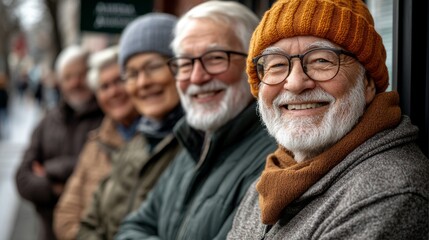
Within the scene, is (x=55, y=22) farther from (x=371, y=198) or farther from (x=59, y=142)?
(x=371, y=198)

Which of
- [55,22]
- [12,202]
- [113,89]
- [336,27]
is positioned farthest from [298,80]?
[55,22]

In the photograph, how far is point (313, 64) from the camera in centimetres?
218

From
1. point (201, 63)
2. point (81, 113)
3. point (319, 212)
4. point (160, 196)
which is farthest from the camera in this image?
point (81, 113)

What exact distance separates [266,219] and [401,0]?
105 cm

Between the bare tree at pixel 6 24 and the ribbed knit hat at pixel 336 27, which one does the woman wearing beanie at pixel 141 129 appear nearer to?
the ribbed knit hat at pixel 336 27

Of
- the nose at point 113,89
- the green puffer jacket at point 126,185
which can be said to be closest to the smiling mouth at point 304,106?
the green puffer jacket at point 126,185

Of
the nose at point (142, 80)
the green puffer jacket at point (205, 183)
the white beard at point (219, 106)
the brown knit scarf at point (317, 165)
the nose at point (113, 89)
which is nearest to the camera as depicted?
the brown knit scarf at point (317, 165)

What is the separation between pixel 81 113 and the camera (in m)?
5.86

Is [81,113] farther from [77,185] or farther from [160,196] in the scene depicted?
[160,196]

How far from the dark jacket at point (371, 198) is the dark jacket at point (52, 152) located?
387cm

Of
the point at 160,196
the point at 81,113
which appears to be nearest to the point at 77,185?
the point at 81,113

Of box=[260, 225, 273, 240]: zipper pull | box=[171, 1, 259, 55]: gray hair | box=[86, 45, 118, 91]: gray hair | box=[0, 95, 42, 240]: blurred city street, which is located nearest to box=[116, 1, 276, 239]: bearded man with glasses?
box=[171, 1, 259, 55]: gray hair

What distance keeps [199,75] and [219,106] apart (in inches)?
7.1

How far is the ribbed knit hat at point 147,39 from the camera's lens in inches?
164
